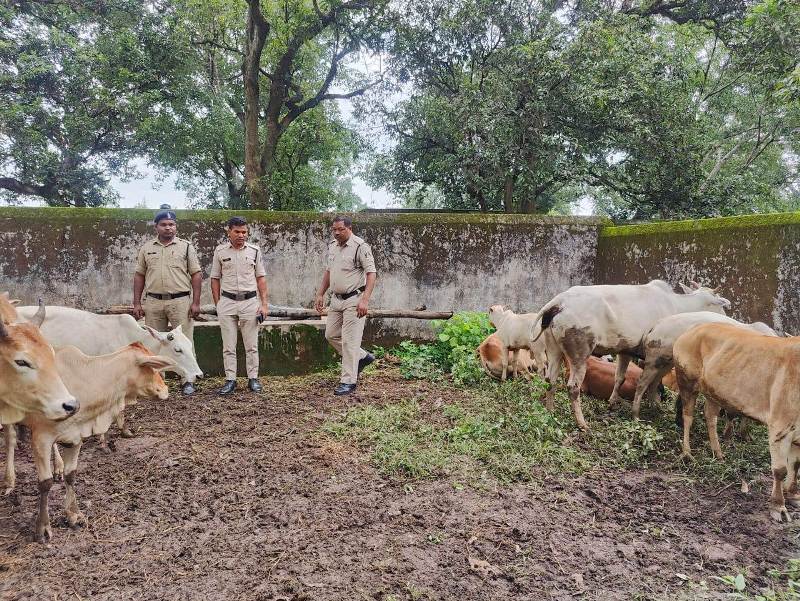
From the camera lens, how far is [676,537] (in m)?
3.36

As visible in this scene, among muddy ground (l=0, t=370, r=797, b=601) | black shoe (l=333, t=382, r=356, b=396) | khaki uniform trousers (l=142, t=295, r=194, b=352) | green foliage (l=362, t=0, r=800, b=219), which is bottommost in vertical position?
muddy ground (l=0, t=370, r=797, b=601)

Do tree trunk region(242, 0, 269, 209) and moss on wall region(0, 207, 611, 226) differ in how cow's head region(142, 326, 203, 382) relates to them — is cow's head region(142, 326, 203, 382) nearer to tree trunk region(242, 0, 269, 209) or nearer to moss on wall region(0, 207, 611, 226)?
moss on wall region(0, 207, 611, 226)

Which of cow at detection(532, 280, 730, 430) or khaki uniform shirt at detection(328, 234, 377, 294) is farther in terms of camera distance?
khaki uniform shirt at detection(328, 234, 377, 294)

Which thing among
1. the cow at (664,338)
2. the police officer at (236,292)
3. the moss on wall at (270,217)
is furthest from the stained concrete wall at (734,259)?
the police officer at (236,292)

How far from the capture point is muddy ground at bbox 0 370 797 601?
2.82 m

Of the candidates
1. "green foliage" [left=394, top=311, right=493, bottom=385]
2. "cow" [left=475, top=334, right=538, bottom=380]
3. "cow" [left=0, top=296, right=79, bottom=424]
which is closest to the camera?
"cow" [left=0, top=296, right=79, bottom=424]

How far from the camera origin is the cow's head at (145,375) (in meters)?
3.90

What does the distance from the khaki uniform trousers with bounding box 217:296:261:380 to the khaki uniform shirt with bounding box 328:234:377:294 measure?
3.38ft

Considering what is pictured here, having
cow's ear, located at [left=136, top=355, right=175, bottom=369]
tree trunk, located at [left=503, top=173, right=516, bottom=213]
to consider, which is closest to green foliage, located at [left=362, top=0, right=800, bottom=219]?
tree trunk, located at [left=503, top=173, right=516, bottom=213]

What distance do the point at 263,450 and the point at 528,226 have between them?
598cm

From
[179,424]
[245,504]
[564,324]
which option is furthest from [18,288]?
[564,324]

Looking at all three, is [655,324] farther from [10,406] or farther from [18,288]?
[18,288]

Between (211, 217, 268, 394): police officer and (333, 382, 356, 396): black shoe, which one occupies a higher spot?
(211, 217, 268, 394): police officer

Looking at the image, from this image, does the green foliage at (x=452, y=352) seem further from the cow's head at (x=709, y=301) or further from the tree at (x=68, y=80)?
the tree at (x=68, y=80)
